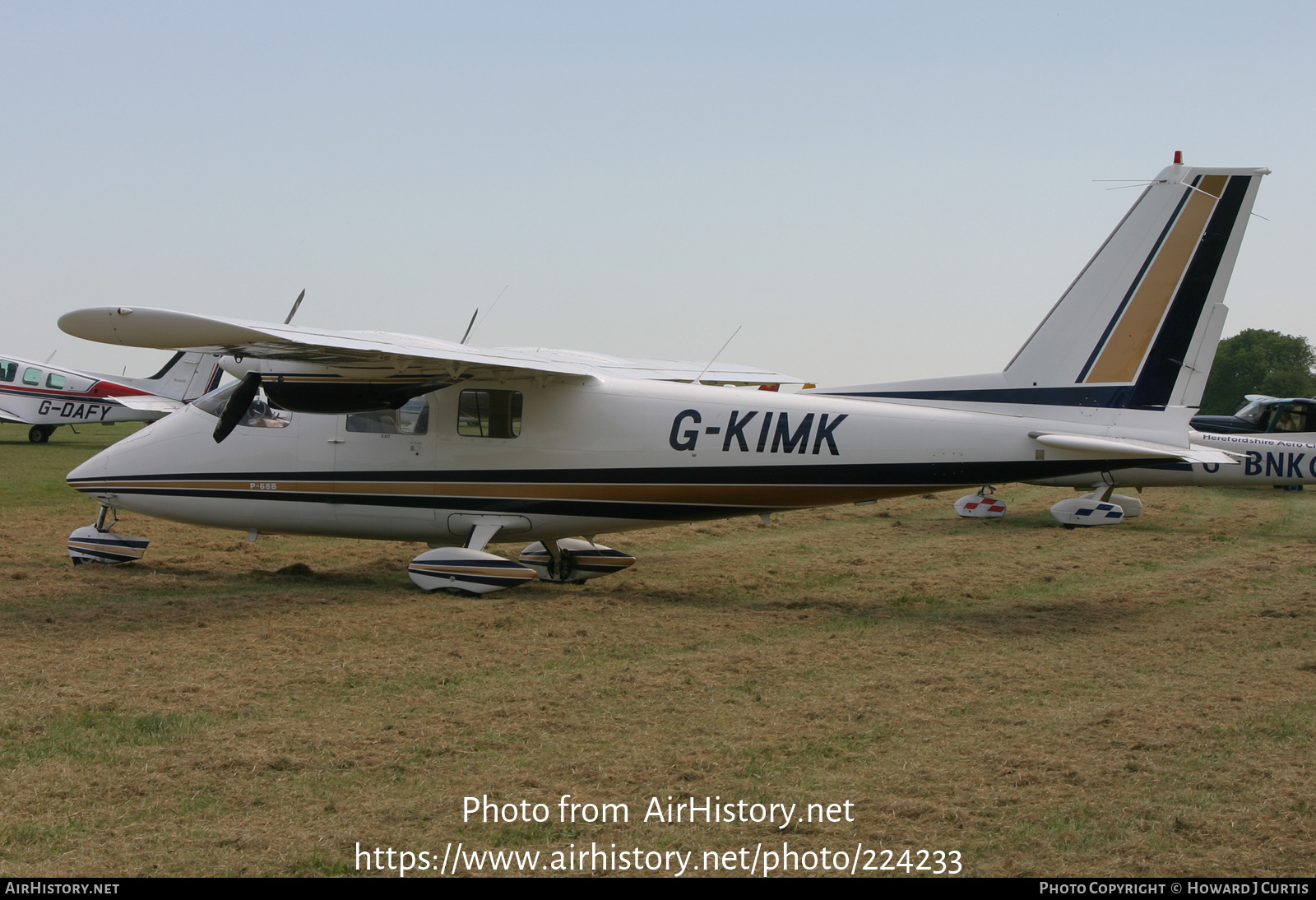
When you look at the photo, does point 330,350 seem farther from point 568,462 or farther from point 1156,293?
point 1156,293

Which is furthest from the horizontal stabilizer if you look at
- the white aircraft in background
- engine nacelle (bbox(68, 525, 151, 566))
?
the white aircraft in background

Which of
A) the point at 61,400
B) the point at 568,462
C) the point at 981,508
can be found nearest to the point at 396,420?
the point at 568,462

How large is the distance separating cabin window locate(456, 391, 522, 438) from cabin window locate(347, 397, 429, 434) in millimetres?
396

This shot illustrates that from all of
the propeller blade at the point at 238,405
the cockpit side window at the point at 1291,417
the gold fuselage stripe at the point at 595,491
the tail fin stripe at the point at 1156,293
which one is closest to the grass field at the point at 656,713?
the gold fuselage stripe at the point at 595,491

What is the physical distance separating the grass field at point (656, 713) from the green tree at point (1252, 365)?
3723 inches

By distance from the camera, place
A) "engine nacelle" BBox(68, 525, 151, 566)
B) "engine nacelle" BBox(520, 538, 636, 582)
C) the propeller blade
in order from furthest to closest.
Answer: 1. "engine nacelle" BBox(520, 538, 636, 582)
2. "engine nacelle" BBox(68, 525, 151, 566)
3. the propeller blade

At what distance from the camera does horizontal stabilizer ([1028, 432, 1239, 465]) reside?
34.2 feet

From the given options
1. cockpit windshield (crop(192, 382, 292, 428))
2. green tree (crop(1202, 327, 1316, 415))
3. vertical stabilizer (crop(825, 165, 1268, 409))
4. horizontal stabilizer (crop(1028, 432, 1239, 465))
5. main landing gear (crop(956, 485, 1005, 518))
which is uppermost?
green tree (crop(1202, 327, 1316, 415))

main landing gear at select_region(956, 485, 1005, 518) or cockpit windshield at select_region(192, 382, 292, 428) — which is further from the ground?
cockpit windshield at select_region(192, 382, 292, 428)

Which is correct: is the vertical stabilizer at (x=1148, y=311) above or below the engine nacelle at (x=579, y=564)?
above

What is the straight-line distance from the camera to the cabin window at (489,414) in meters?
11.8

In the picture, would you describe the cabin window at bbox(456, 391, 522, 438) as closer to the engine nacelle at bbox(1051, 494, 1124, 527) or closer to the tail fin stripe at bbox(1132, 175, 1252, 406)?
the tail fin stripe at bbox(1132, 175, 1252, 406)

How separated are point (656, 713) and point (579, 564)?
237 inches

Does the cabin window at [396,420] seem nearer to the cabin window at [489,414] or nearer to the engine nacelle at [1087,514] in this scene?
the cabin window at [489,414]
